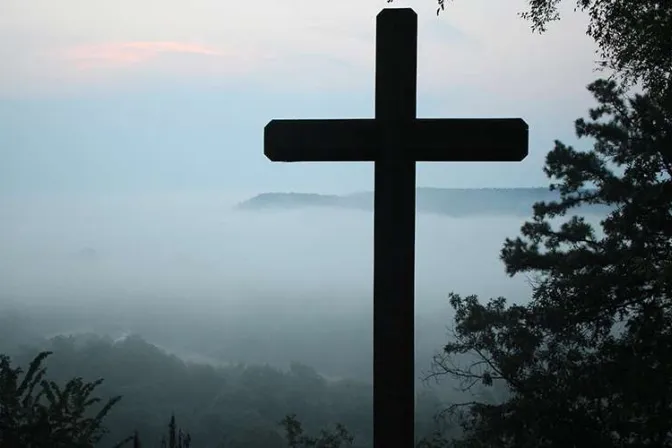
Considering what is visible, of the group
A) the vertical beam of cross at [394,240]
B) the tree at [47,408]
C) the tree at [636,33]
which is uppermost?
the tree at [636,33]

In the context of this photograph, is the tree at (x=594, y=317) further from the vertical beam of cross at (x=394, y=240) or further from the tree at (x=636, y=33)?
the vertical beam of cross at (x=394, y=240)

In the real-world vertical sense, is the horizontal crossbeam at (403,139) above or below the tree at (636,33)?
below

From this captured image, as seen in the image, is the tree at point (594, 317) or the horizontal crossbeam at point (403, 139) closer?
the horizontal crossbeam at point (403, 139)

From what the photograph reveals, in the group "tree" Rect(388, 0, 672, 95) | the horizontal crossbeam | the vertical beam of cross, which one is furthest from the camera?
Answer: "tree" Rect(388, 0, 672, 95)

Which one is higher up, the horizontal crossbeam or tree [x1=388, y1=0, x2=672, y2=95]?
tree [x1=388, y1=0, x2=672, y2=95]

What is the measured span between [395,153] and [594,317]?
9756 millimetres

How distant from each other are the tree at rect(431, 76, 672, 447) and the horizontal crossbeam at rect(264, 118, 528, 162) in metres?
6.46

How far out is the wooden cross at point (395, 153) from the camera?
376 centimetres

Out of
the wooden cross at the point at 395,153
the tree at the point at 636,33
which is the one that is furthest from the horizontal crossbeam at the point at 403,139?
the tree at the point at 636,33

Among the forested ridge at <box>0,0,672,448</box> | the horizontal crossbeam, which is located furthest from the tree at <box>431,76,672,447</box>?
the horizontal crossbeam

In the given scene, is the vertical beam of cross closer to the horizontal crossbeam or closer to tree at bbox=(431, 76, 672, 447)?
the horizontal crossbeam

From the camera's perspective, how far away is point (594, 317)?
40.9 ft

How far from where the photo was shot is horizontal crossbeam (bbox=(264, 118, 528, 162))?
3961 mm

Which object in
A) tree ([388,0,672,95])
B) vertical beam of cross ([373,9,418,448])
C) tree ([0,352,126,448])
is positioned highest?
tree ([388,0,672,95])
